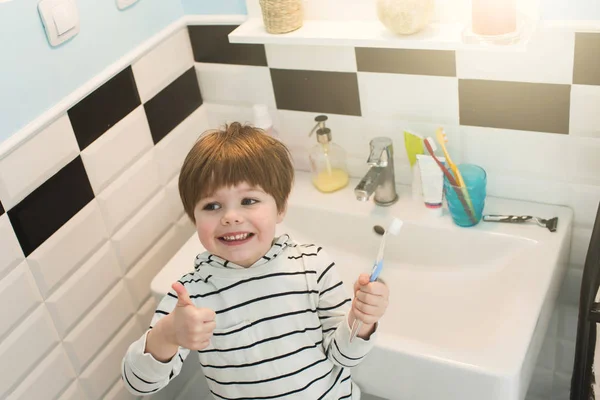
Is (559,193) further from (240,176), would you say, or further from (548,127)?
(240,176)

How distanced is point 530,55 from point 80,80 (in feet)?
2.78

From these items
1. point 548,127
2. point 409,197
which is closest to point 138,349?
point 409,197

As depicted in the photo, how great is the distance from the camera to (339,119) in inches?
60.7

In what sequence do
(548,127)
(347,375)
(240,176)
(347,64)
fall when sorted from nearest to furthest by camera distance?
(240,176), (347,375), (548,127), (347,64)

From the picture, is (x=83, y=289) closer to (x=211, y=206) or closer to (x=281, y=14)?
(x=211, y=206)

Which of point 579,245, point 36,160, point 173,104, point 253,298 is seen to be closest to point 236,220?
point 253,298

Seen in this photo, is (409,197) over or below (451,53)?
below

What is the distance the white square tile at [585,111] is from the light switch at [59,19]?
92 cm

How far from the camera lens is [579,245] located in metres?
1.41

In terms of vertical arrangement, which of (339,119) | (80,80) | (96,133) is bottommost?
(339,119)

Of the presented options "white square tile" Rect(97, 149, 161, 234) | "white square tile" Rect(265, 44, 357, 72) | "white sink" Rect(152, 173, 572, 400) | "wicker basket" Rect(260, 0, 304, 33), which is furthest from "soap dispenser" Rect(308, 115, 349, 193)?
"white square tile" Rect(97, 149, 161, 234)

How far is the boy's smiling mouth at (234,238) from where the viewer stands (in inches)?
41.5

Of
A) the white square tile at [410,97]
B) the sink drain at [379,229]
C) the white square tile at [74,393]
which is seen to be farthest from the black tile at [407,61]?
the white square tile at [74,393]

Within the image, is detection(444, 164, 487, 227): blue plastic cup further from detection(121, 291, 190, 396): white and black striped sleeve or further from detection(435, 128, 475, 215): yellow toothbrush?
detection(121, 291, 190, 396): white and black striped sleeve
